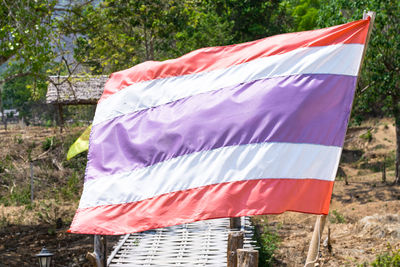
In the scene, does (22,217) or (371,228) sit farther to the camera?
(22,217)

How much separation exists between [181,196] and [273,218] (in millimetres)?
11551

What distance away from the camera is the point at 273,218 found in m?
15.6

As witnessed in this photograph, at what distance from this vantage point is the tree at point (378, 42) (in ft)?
50.8

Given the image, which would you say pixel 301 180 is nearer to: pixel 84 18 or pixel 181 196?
pixel 181 196

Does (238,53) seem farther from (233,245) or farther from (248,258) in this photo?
(233,245)

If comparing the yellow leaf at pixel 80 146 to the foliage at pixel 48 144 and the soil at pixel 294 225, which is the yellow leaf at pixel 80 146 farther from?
the foliage at pixel 48 144

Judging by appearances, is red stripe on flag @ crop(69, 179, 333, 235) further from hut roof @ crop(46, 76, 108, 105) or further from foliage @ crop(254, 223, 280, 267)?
hut roof @ crop(46, 76, 108, 105)

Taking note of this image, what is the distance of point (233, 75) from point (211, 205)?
3.99 feet

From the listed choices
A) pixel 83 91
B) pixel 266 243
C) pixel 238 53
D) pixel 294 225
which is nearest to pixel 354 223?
pixel 294 225

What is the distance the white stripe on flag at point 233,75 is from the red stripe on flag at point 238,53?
47 mm

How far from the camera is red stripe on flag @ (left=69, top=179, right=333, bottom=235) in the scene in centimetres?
423

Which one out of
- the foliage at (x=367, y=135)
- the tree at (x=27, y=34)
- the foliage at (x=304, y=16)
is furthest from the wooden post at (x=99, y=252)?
the foliage at (x=304, y=16)

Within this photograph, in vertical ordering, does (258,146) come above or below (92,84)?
above

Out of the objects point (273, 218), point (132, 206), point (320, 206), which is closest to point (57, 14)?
point (273, 218)
